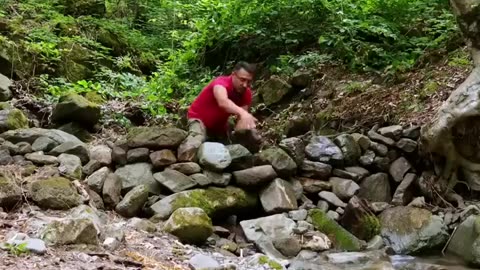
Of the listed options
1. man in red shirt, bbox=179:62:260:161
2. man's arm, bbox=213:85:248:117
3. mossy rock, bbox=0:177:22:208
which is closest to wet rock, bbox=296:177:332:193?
man in red shirt, bbox=179:62:260:161

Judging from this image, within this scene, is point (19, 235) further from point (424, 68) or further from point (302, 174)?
point (424, 68)

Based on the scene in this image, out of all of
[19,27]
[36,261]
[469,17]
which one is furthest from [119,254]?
[19,27]

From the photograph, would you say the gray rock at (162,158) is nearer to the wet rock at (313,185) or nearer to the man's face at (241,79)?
the man's face at (241,79)

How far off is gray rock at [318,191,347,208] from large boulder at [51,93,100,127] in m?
3.07

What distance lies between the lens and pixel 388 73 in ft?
24.5

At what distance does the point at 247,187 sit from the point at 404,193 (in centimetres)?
166

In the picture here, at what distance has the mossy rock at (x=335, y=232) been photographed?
177 inches

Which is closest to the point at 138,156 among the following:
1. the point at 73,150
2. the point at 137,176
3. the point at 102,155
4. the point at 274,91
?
the point at 137,176

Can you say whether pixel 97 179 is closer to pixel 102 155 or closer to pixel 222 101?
pixel 102 155

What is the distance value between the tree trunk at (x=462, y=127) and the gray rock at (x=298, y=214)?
1.61m

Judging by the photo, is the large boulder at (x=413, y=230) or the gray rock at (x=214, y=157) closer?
the large boulder at (x=413, y=230)

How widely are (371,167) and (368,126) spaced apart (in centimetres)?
86

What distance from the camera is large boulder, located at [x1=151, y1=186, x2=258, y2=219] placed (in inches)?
175

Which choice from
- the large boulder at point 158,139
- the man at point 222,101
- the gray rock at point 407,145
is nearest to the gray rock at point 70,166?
the large boulder at point 158,139
